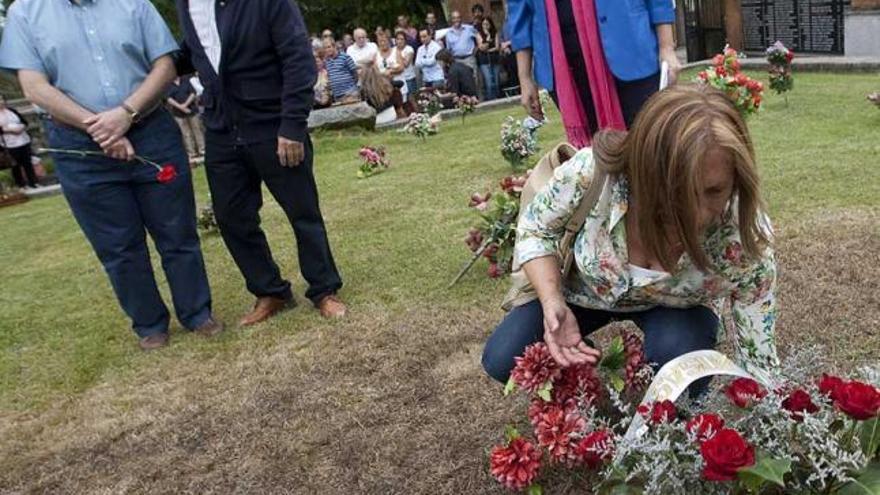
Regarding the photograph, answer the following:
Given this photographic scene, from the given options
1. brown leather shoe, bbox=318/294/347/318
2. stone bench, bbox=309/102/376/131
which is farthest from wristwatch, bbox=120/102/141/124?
stone bench, bbox=309/102/376/131

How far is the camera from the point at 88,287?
214 inches

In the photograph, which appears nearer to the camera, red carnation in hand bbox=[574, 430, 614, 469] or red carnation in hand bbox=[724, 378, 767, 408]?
red carnation in hand bbox=[724, 378, 767, 408]

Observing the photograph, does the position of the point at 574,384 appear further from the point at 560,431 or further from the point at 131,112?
the point at 131,112

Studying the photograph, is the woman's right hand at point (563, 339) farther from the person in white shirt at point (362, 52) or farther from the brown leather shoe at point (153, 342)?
the person in white shirt at point (362, 52)

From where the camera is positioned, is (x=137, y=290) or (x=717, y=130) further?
(x=137, y=290)

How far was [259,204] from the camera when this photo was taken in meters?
4.04

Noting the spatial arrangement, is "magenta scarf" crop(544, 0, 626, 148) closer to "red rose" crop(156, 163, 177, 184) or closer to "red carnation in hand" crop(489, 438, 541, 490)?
"red carnation in hand" crop(489, 438, 541, 490)

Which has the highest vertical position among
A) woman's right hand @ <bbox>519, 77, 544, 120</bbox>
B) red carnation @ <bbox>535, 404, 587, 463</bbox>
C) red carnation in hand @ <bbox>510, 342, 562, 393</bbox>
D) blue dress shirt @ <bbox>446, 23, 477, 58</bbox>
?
woman's right hand @ <bbox>519, 77, 544, 120</bbox>

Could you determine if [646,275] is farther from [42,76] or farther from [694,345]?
[42,76]

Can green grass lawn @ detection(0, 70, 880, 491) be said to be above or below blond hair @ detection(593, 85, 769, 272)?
below

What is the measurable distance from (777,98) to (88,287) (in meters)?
6.79

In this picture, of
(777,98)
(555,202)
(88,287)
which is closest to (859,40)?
(777,98)

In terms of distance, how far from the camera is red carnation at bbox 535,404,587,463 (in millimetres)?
2178

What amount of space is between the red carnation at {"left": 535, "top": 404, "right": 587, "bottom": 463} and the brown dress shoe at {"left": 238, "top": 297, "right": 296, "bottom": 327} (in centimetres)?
217
